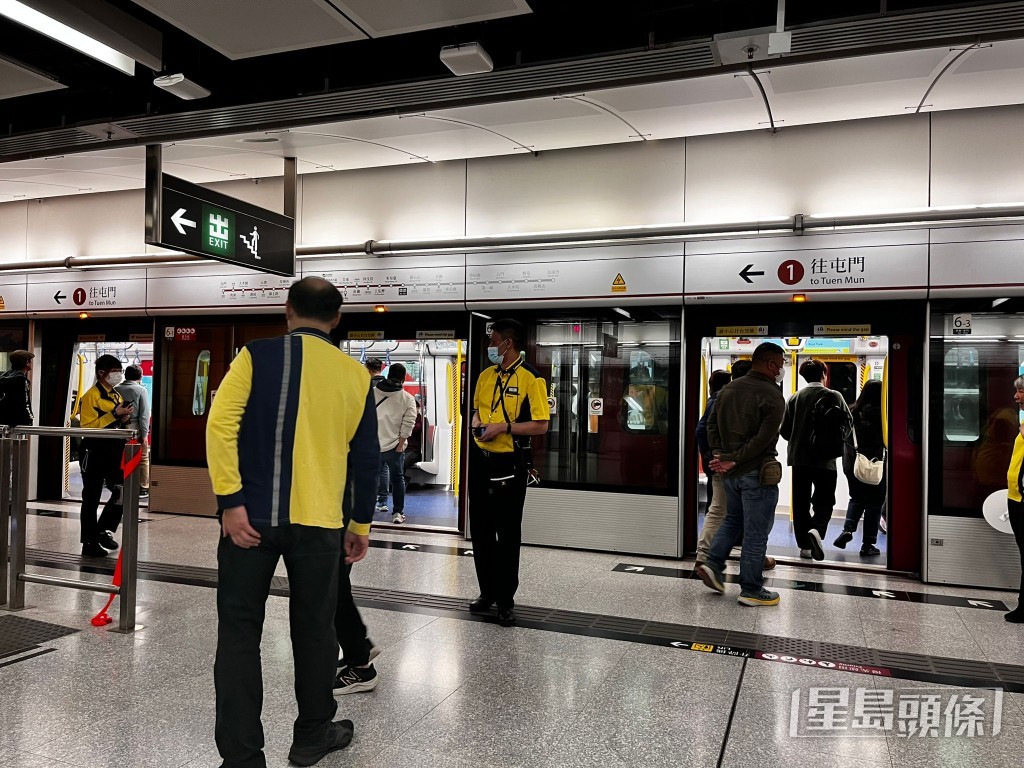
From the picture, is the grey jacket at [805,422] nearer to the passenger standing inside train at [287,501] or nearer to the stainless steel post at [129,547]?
the passenger standing inside train at [287,501]

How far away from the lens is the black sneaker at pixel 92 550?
5.65 m

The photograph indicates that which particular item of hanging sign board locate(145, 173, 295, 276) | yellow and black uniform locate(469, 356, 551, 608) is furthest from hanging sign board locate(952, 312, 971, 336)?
hanging sign board locate(145, 173, 295, 276)

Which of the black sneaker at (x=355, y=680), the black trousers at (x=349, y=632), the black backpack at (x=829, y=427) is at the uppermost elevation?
the black backpack at (x=829, y=427)

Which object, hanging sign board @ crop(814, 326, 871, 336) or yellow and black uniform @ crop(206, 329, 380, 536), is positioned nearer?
yellow and black uniform @ crop(206, 329, 380, 536)

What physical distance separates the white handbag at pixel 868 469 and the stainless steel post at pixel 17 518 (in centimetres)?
610

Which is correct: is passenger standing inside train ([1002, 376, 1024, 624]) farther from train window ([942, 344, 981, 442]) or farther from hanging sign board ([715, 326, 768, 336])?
hanging sign board ([715, 326, 768, 336])

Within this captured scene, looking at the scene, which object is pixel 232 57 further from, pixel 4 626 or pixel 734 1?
pixel 4 626

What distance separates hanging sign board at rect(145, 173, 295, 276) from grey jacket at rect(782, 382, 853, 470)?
4278mm

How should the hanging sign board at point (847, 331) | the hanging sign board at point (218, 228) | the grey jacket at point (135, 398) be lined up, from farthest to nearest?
1. the grey jacket at point (135, 398)
2. the hanging sign board at point (847, 331)
3. the hanging sign board at point (218, 228)

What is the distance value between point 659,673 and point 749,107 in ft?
12.8

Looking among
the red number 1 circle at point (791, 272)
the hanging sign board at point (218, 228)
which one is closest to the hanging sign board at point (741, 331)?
the red number 1 circle at point (791, 272)

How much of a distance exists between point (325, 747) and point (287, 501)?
863 millimetres

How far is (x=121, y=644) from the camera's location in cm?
365

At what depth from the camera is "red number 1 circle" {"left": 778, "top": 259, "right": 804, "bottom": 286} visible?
18.4 ft
